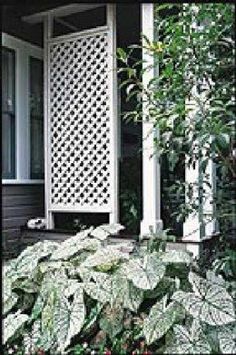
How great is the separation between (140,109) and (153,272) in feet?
3.61

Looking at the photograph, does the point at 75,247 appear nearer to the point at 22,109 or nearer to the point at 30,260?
the point at 30,260

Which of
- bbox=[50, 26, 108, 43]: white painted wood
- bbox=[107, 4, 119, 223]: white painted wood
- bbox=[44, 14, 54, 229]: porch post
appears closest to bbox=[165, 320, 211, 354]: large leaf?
bbox=[107, 4, 119, 223]: white painted wood

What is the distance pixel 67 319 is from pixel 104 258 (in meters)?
0.46

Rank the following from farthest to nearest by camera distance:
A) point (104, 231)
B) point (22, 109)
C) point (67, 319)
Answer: point (22, 109) < point (104, 231) < point (67, 319)

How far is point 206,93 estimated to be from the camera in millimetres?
2371

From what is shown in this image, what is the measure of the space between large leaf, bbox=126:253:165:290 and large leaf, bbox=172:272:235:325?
6.3 inches

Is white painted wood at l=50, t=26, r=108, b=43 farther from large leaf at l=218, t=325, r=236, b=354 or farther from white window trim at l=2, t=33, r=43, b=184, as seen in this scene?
large leaf at l=218, t=325, r=236, b=354

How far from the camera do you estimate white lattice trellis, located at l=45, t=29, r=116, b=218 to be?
16.8 feet

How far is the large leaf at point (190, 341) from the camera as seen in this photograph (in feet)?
6.32

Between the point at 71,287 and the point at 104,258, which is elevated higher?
the point at 104,258

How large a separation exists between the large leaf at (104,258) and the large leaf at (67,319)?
0.27 metres

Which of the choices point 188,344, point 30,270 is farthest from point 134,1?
point 30,270

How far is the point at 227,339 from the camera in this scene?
7.03 ft

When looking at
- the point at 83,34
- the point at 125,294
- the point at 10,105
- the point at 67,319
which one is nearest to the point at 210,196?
the point at 125,294
